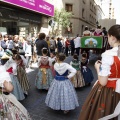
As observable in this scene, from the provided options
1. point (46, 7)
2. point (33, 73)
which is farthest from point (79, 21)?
point (33, 73)

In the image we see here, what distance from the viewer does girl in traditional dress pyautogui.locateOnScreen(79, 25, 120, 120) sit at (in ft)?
8.93

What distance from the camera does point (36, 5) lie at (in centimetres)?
1727

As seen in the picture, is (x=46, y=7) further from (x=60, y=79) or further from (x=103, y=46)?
(x=60, y=79)

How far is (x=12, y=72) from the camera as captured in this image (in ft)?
17.6

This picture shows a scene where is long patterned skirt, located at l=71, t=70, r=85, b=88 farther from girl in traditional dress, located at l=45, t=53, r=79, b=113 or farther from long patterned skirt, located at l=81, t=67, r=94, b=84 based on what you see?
girl in traditional dress, located at l=45, t=53, r=79, b=113

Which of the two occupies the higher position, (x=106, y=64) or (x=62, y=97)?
(x=106, y=64)

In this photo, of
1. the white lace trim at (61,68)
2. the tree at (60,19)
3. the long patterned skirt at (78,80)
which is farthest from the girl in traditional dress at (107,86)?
the tree at (60,19)

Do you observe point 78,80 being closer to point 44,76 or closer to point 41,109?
point 44,76

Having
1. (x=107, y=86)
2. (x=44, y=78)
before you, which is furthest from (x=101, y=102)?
(x=44, y=78)

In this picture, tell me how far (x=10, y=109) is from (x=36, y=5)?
1541 cm

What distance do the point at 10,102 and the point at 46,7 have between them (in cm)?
1742

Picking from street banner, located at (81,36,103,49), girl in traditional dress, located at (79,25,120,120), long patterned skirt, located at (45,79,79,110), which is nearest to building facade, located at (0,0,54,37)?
street banner, located at (81,36,103,49)

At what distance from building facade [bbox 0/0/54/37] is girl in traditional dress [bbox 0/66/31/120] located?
11437 mm

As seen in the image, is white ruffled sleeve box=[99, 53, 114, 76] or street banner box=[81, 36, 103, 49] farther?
street banner box=[81, 36, 103, 49]
